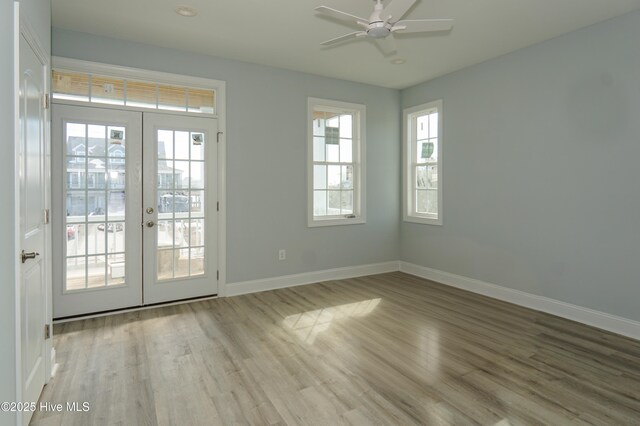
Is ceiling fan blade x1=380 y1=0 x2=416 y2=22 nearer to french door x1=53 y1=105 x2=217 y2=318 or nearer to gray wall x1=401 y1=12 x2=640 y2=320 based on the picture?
gray wall x1=401 y1=12 x2=640 y2=320

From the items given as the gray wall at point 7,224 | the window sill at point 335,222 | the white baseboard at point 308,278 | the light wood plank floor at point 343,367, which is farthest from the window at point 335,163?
the gray wall at point 7,224

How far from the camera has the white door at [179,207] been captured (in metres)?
4.19

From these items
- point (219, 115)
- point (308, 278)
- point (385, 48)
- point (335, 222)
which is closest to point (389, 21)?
point (385, 48)

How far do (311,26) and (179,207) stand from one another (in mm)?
2493

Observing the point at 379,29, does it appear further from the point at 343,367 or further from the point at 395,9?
the point at 343,367

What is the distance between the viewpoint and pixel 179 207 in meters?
4.37

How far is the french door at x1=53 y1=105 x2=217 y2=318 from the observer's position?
3.79m

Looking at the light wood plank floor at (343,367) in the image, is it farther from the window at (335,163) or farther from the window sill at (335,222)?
the window at (335,163)

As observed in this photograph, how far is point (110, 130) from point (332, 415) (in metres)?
3.58

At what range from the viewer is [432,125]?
5.61 meters

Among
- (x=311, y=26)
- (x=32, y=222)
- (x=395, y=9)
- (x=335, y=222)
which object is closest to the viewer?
(x=32, y=222)

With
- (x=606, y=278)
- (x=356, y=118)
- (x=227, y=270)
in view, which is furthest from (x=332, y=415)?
(x=356, y=118)

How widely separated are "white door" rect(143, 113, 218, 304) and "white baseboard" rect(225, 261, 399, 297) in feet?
1.06

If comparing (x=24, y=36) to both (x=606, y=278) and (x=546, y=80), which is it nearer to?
(x=546, y=80)
